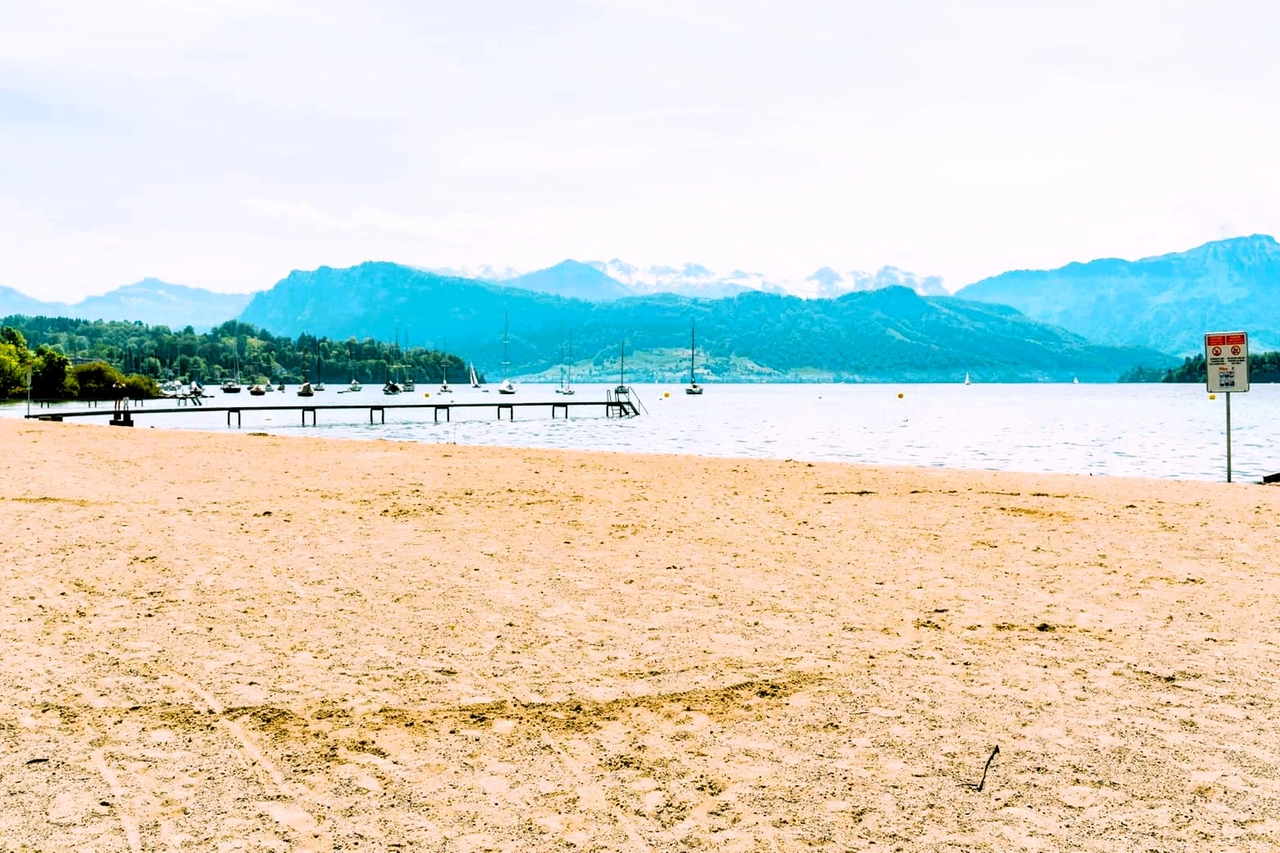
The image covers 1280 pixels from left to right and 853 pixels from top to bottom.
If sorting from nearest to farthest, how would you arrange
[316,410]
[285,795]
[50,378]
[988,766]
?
[285,795] → [988,766] → [316,410] → [50,378]

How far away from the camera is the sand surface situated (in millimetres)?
4910

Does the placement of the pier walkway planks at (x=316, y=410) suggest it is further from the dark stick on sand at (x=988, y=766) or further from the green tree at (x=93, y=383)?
the dark stick on sand at (x=988, y=766)

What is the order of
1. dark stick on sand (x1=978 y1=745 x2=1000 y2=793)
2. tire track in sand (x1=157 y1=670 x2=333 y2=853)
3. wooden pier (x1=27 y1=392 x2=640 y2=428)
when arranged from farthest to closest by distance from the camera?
1. wooden pier (x1=27 y1=392 x2=640 y2=428)
2. dark stick on sand (x1=978 y1=745 x2=1000 y2=793)
3. tire track in sand (x1=157 y1=670 x2=333 y2=853)

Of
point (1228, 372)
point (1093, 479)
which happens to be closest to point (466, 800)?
point (1093, 479)

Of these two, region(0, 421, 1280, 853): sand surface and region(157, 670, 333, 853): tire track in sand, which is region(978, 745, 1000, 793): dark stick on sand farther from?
region(157, 670, 333, 853): tire track in sand

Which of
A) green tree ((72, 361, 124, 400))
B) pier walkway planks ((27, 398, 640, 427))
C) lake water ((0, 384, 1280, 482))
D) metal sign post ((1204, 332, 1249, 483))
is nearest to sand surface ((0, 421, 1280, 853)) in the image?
metal sign post ((1204, 332, 1249, 483))

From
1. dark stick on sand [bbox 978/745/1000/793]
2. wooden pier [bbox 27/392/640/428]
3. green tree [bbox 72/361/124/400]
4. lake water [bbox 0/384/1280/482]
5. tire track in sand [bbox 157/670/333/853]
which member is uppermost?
green tree [bbox 72/361/124/400]

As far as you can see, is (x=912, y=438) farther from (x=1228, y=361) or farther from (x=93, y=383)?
(x=93, y=383)

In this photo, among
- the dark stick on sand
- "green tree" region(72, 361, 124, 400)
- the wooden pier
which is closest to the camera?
the dark stick on sand

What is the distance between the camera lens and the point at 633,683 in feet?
23.7

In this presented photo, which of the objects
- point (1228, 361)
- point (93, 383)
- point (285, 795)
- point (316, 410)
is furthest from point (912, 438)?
point (93, 383)

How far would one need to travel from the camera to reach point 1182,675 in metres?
7.38

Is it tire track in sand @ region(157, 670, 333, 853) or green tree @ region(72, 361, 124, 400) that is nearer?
tire track in sand @ region(157, 670, 333, 853)

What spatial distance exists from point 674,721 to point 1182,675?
13.3 feet
